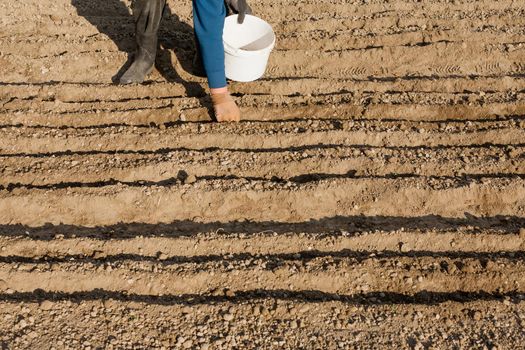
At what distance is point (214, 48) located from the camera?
10.9 feet

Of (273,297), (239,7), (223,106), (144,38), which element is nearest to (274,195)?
(273,297)

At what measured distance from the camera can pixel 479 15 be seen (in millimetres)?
4887

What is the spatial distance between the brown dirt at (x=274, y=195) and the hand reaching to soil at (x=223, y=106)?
101 mm

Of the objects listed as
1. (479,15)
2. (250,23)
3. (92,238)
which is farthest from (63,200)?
(479,15)

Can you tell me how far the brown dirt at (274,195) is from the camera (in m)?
2.47

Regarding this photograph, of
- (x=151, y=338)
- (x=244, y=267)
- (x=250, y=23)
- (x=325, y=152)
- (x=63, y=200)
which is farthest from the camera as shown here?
(x=250, y=23)

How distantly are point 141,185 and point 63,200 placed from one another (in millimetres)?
442

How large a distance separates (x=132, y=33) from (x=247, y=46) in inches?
42.9

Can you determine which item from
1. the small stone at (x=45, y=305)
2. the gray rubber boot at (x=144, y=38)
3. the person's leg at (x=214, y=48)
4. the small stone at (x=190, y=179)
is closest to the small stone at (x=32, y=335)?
the small stone at (x=45, y=305)

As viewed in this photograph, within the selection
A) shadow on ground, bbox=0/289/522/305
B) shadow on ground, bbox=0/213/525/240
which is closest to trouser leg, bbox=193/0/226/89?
shadow on ground, bbox=0/213/525/240

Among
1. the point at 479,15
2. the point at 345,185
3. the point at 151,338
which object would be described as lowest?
the point at 151,338

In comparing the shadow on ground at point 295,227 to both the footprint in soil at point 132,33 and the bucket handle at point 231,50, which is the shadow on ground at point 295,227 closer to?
the footprint in soil at point 132,33

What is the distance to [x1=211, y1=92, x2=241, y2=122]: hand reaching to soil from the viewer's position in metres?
3.56

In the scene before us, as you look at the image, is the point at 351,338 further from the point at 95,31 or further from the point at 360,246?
the point at 95,31
